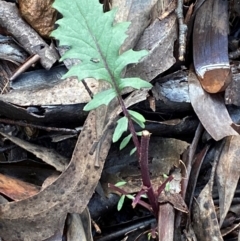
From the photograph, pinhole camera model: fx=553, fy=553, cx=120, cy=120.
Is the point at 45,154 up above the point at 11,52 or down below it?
below

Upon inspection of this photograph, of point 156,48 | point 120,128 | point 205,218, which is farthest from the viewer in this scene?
point 156,48

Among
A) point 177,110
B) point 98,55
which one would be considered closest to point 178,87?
point 177,110

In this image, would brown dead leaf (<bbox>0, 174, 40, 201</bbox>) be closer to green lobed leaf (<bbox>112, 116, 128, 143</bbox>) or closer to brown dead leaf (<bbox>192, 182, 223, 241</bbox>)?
green lobed leaf (<bbox>112, 116, 128, 143</bbox>)

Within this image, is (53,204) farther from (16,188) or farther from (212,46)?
(212,46)

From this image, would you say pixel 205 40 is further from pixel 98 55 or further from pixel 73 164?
pixel 73 164

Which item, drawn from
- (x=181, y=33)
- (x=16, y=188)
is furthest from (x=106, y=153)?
(x=181, y=33)

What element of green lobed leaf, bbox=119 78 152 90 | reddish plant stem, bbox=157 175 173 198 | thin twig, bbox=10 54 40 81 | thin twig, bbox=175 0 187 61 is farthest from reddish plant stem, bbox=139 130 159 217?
thin twig, bbox=10 54 40 81

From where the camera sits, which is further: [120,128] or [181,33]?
[181,33]
